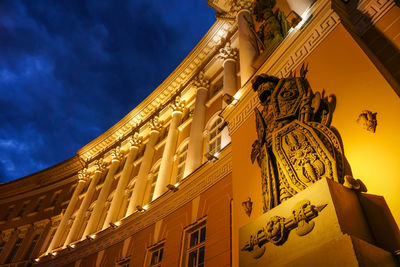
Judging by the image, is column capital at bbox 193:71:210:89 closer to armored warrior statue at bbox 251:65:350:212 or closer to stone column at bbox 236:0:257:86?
stone column at bbox 236:0:257:86

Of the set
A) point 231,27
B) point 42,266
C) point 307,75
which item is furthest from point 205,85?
point 42,266

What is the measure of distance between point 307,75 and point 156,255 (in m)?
7.80

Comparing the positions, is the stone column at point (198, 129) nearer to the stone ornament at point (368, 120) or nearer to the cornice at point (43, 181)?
the stone ornament at point (368, 120)

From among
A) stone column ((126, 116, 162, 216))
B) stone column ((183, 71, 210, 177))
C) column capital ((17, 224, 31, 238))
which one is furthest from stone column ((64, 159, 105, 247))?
stone column ((183, 71, 210, 177))

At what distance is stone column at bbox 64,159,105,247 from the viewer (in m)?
16.5

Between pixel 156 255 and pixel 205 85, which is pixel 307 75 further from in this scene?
pixel 205 85

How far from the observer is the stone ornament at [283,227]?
3.34m

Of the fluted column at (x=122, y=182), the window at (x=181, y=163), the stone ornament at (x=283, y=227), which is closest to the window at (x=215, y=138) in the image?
the window at (x=181, y=163)

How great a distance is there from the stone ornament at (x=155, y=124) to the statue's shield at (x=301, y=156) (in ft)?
40.4

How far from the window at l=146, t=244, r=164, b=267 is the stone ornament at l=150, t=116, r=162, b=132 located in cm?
803

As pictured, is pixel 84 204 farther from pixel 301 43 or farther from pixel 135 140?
pixel 301 43

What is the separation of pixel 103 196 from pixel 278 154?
47.0ft

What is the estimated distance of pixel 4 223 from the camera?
74.9ft

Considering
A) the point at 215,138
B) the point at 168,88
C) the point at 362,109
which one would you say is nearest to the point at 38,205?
the point at 168,88
